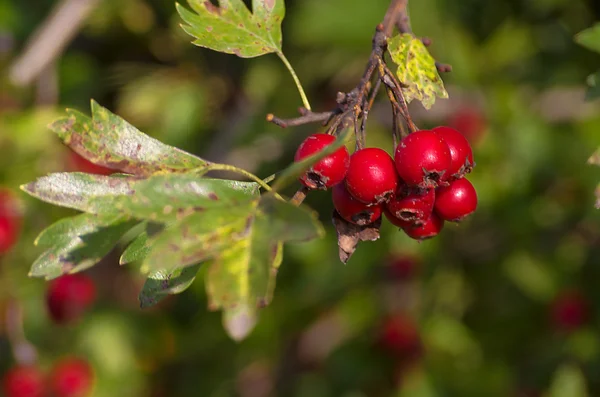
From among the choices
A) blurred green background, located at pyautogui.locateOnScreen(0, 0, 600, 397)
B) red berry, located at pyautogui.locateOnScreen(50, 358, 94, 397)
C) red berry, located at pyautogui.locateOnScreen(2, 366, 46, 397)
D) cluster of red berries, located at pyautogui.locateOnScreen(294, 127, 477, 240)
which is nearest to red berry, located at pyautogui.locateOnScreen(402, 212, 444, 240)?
cluster of red berries, located at pyautogui.locateOnScreen(294, 127, 477, 240)

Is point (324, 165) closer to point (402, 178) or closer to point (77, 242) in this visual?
point (402, 178)

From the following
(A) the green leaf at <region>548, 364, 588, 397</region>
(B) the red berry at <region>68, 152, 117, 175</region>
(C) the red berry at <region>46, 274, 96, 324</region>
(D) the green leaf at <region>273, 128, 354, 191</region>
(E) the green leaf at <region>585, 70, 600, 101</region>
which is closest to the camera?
(D) the green leaf at <region>273, 128, 354, 191</region>

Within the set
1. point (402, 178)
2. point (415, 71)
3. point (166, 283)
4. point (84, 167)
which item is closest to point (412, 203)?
point (402, 178)

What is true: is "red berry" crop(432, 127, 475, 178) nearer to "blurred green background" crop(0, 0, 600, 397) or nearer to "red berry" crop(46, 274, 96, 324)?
"blurred green background" crop(0, 0, 600, 397)

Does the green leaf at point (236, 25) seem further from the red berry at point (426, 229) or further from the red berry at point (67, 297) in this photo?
the red berry at point (67, 297)

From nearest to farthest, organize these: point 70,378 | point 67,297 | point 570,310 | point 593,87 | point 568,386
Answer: point 593,87
point 568,386
point 67,297
point 570,310
point 70,378

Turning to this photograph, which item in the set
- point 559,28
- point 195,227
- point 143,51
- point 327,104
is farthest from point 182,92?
point 195,227

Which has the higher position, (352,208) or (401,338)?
(352,208)
